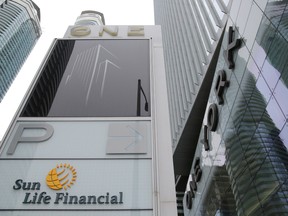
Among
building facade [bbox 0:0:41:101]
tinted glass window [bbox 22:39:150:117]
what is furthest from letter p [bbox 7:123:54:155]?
building facade [bbox 0:0:41:101]

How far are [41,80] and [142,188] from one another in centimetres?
418

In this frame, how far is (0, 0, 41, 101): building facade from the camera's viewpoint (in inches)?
4751

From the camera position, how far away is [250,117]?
53.5 ft

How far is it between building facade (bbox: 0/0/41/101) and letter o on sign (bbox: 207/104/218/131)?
109665 mm

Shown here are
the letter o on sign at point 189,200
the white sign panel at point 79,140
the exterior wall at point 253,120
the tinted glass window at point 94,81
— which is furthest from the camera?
the letter o on sign at point 189,200

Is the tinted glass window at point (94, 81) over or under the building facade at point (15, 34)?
under

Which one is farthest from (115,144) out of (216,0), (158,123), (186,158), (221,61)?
(186,158)

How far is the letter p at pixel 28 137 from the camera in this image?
621 cm

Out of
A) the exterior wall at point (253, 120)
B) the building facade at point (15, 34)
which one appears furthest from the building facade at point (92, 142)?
the building facade at point (15, 34)

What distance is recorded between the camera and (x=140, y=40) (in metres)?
9.73

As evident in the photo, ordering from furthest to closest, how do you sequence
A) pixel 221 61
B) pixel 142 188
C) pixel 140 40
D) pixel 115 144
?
pixel 221 61
pixel 140 40
pixel 115 144
pixel 142 188

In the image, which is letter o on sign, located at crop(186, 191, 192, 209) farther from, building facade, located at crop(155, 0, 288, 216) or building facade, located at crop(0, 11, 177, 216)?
building facade, located at crop(0, 11, 177, 216)

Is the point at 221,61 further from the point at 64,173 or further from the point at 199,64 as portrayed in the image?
the point at 64,173

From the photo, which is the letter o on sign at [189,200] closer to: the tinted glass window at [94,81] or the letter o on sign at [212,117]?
the letter o on sign at [212,117]
